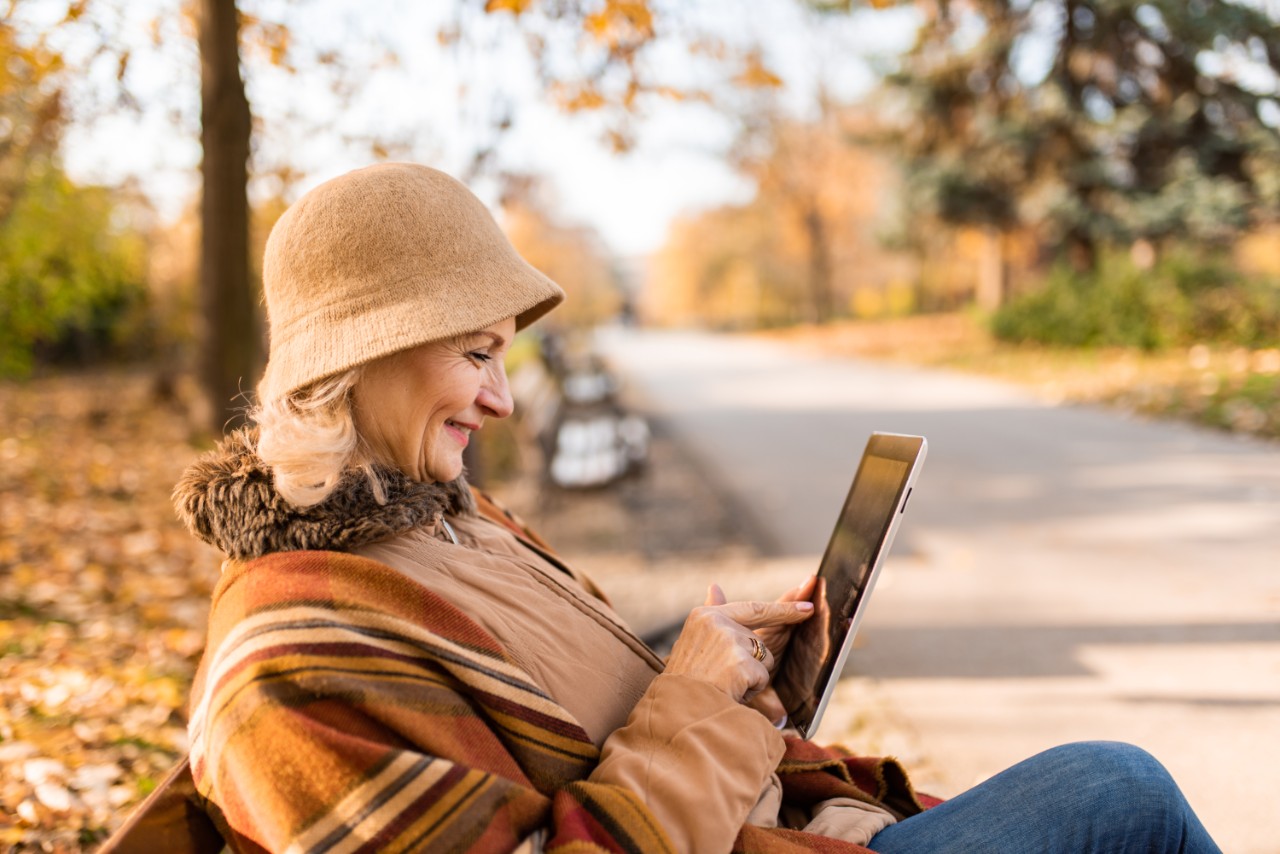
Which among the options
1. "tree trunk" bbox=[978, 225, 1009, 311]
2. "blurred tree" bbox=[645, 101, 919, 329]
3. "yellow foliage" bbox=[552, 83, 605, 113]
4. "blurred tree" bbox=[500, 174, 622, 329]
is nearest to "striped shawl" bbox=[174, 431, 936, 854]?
"yellow foliage" bbox=[552, 83, 605, 113]

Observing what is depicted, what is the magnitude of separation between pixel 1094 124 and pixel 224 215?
1519cm

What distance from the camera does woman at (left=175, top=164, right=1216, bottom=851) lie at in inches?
52.0

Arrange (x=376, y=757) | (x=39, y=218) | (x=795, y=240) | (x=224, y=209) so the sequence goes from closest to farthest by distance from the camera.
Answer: (x=376, y=757) < (x=224, y=209) < (x=39, y=218) < (x=795, y=240)

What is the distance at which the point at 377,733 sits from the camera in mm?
1330

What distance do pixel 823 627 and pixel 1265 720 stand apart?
2452 millimetres

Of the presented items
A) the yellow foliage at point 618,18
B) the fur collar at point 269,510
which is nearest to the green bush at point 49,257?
the yellow foliage at point 618,18

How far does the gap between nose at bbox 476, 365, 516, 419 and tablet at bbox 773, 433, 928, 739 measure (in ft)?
2.35

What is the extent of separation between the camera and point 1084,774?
1664 mm

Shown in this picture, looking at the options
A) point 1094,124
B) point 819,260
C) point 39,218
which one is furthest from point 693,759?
point 819,260

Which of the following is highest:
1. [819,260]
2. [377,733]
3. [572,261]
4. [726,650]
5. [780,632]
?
[377,733]

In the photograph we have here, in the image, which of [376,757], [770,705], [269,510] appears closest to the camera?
[376,757]

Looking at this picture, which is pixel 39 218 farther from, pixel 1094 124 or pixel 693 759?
pixel 1094 124

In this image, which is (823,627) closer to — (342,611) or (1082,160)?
(342,611)

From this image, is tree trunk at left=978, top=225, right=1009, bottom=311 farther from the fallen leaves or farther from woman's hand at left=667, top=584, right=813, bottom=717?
woman's hand at left=667, top=584, right=813, bottom=717
